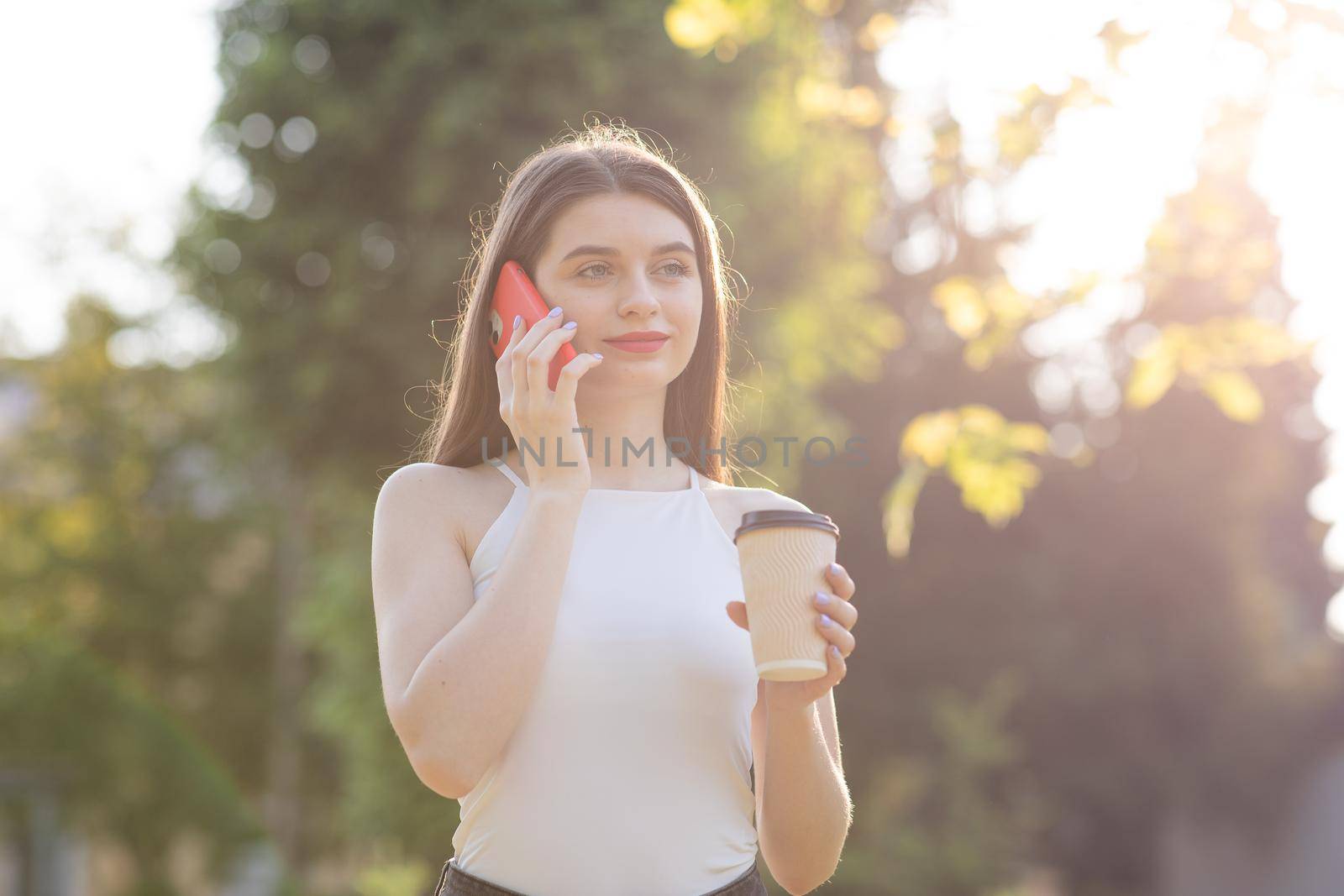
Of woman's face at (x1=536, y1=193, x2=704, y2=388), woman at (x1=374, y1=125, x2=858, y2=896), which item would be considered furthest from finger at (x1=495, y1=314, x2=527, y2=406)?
woman's face at (x1=536, y1=193, x2=704, y2=388)

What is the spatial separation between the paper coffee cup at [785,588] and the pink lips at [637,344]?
465 millimetres

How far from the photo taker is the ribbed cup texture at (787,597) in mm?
1854

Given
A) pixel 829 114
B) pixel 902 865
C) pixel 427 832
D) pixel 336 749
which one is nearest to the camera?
pixel 829 114

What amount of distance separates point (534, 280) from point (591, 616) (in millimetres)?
635

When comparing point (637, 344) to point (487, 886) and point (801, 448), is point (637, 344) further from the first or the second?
point (801, 448)

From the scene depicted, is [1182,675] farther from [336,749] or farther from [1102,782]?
[336,749]

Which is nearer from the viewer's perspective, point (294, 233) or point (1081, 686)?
point (294, 233)

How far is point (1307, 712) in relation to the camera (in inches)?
674

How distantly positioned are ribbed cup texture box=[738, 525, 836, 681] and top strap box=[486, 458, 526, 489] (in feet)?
1.70

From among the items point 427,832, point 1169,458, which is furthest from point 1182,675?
point 427,832

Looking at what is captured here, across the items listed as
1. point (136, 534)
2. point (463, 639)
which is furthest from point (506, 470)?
point (136, 534)

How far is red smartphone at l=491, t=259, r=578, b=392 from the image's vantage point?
2.16 meters

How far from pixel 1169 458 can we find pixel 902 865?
25.4 ft

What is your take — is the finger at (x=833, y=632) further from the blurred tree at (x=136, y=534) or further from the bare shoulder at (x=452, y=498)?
the blurred tree at (x=136, y=534)
